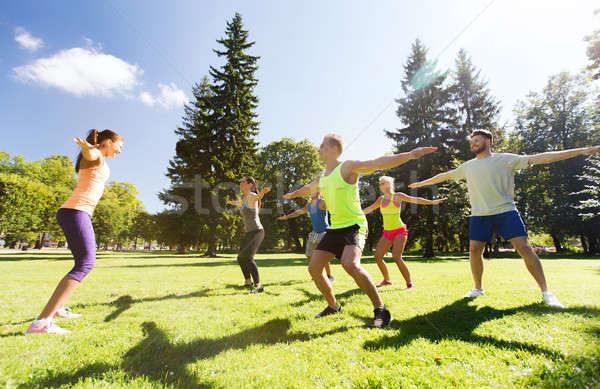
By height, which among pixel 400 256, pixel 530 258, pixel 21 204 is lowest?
pixel 400 256

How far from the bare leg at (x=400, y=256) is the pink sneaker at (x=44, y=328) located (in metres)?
5.24

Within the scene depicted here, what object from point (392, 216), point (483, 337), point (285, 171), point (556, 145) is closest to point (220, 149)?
point (285, 171)

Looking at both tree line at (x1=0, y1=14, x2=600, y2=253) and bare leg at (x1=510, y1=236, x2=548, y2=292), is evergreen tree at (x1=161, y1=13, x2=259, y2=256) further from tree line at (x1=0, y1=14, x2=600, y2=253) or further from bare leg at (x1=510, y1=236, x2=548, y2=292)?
bare leg at (x1=510, y1=236, x2=548, y2=292)

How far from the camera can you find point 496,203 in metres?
4.14

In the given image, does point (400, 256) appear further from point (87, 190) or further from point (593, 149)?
point (87, 190)

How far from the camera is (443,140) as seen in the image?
2502 centimetres

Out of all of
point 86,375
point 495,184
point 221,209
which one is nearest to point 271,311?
point 86,375

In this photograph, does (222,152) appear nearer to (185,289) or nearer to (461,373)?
(185,289)

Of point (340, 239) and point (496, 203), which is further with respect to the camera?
point (496, 203)

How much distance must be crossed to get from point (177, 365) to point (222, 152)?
23141 millimetres

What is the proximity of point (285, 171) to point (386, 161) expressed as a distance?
3483cm

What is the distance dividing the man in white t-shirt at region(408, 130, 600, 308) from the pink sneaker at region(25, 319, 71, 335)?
570 centimetres

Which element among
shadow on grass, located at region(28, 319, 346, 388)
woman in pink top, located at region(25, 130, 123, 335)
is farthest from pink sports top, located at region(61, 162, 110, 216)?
shadow on grass, located at region(28, 319, 346, 388)

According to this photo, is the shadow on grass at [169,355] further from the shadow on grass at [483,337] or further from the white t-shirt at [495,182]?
the white t-shirt at [495,182]
